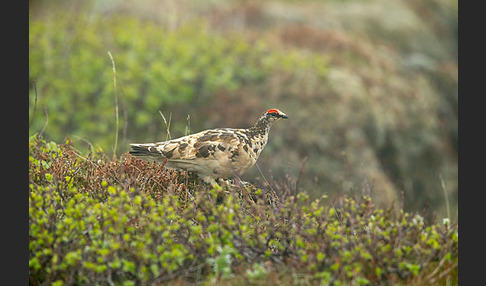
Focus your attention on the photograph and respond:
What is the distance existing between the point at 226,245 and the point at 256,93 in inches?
298

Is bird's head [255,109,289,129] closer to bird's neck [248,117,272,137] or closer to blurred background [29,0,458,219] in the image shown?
bird's neck [248,117,272,137]

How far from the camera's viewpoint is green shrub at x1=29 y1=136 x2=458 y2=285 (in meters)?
4.21

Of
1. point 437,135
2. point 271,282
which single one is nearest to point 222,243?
point 271,282

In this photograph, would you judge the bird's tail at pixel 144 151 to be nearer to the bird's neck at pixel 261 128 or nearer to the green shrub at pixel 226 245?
the green shrub at pixel 226 245

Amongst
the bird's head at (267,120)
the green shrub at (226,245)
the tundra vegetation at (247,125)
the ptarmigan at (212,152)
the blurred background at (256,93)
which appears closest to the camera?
the green shrub at (226,245)

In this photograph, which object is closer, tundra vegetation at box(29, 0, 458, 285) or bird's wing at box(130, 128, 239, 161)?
tundra vegetation at box(29, 0, 458, 285)

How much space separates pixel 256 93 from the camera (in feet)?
37.9

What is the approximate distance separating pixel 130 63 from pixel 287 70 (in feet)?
10.9

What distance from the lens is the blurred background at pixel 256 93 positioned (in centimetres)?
1082

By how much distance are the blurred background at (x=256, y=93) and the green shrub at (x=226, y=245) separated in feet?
16.0

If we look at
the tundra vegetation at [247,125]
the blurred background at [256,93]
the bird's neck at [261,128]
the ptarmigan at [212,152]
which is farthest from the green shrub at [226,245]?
the blurred background at [256,93]

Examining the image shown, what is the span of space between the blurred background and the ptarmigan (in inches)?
163

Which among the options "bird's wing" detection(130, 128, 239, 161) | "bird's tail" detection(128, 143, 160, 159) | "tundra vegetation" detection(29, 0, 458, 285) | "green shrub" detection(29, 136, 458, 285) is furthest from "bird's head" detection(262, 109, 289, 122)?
"bird's tail" detection(128, 143, 160, 159)

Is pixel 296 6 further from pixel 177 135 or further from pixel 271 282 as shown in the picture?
pixel 271 282
